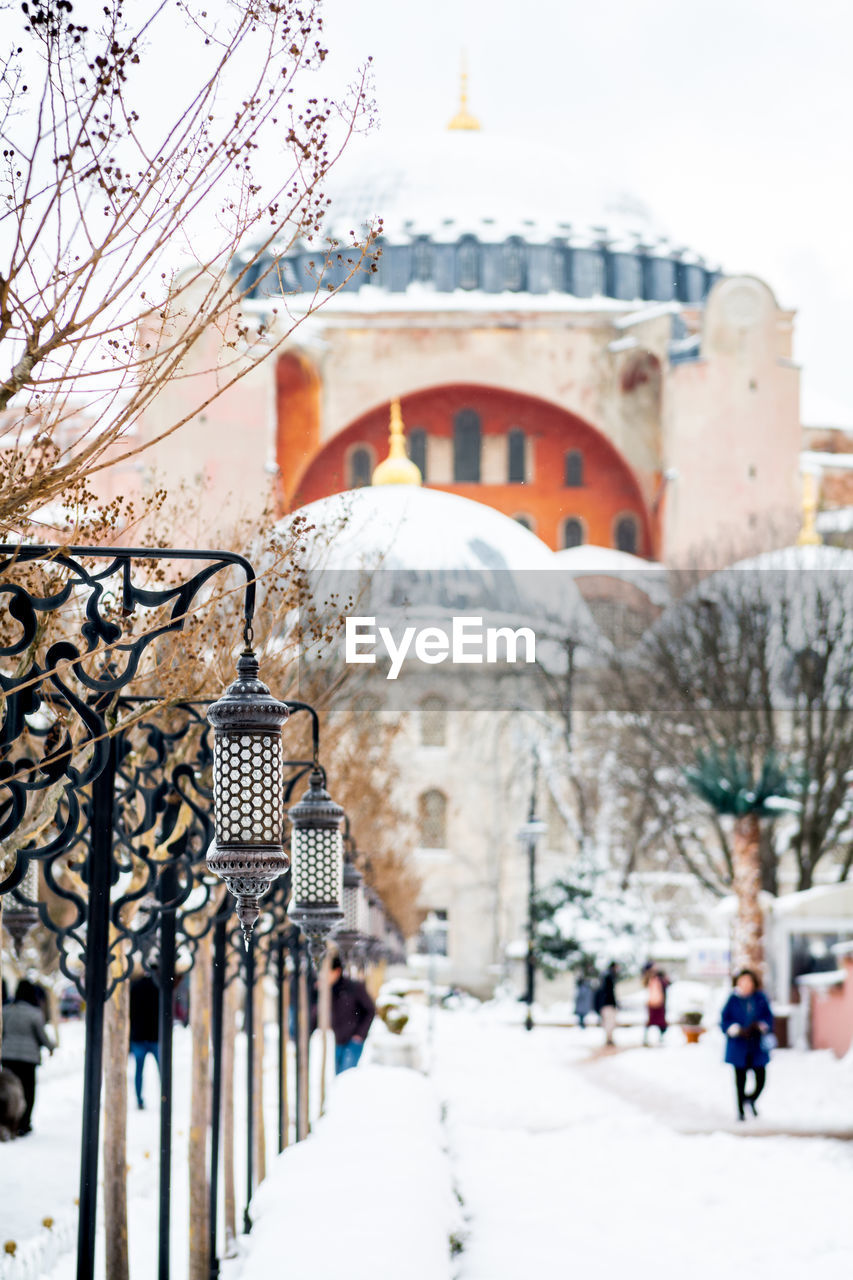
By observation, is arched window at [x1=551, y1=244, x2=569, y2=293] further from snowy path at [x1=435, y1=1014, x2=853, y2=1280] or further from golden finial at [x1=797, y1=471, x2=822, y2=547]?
snowy path at [x1=435, y1=1014, x2=853, y2=1280]

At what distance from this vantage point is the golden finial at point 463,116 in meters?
77.8

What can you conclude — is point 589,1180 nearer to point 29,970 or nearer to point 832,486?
point 29,970

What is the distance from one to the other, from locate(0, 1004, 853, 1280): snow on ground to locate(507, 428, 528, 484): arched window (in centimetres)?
4413

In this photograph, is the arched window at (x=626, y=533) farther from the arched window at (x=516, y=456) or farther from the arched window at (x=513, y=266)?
the arched window at (x=513, y=266)

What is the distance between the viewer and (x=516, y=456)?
2539 inches

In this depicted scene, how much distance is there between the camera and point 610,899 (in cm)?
3444

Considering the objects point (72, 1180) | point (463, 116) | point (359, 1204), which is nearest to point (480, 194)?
point (463, 116)

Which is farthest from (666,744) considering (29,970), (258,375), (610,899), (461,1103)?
(258,375)

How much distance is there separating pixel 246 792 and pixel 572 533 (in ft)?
191

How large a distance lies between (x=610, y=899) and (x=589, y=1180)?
2165 cm

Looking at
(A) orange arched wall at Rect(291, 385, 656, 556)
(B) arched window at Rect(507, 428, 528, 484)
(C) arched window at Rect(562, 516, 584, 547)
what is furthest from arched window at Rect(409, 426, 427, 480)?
(C) arched window at Rect(562, 516, 584, 547)

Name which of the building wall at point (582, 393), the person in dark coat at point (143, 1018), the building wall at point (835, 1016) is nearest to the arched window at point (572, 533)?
the building wall at point (582, 393)

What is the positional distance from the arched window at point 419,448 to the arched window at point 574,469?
4.67 m

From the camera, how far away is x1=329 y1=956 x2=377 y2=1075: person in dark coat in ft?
57.4
